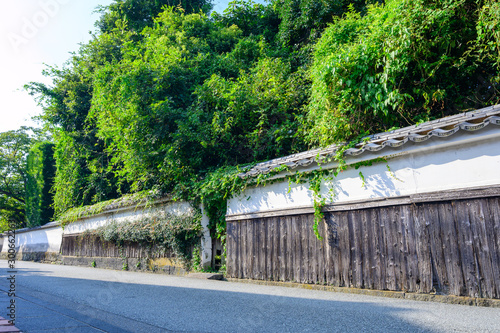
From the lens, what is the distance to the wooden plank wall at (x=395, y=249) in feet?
18.4

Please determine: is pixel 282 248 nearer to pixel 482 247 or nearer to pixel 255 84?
pixel 482 247

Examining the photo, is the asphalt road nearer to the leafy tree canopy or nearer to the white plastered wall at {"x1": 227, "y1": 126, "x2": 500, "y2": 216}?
the white plastered wall at {"x1": 227, "y1": 126, "x2": 500, "y2": 216}

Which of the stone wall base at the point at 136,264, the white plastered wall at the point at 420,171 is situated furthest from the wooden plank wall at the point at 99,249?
the white plastered wall at the point at 420,171

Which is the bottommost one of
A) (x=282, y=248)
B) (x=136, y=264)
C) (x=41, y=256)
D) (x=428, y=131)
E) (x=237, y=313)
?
(x=41, y=256)

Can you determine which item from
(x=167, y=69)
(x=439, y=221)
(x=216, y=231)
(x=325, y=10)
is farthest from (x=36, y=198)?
(x=439, y=221)

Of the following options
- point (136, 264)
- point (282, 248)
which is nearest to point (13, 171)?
point (136, 264)

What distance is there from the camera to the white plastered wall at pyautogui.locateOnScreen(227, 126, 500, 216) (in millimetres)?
5629

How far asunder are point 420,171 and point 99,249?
643 inches

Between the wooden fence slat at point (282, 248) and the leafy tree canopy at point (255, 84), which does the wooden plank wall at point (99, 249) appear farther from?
the wooden fence slat at point (282, 248)

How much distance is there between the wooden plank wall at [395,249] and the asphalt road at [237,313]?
1.67 ft

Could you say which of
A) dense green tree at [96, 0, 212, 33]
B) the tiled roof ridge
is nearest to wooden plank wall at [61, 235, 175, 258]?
the tiled roof ridge

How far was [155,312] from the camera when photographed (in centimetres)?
512

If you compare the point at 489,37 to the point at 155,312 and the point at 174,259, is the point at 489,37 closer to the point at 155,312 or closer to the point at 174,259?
the point at 155,312

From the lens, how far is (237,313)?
505 centimetres
